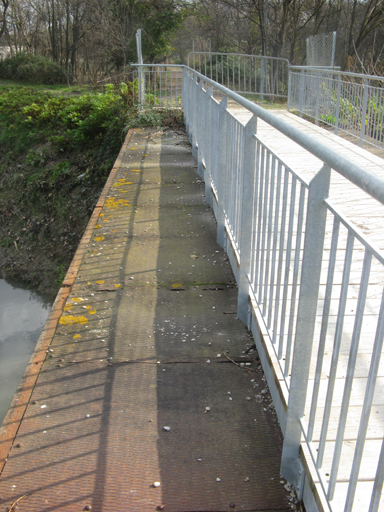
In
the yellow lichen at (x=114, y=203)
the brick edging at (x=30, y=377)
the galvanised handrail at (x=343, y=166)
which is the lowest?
the brick edging at (x=30, y=377)

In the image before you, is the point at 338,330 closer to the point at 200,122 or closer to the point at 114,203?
the point at 114,203

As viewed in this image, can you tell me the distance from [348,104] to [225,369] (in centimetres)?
808

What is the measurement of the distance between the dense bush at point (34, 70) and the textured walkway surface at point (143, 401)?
72.4 feet

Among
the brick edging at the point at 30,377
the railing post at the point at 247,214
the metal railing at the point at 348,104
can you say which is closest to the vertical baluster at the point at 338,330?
the brick edging at the point at 30,377

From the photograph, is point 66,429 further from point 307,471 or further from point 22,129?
point 22,129

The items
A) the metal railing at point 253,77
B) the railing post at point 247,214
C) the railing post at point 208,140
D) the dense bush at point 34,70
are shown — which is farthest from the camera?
the dense bush at point 34,70

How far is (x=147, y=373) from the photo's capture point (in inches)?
113

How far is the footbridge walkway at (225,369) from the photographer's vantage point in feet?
5.57

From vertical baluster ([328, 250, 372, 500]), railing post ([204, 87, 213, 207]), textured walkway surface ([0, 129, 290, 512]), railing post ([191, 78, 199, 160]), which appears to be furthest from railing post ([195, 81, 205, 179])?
vertical baluster ([328, 250, 372, 500])

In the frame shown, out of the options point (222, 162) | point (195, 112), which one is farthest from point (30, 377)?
point (195, 112)

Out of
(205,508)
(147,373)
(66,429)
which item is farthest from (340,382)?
(66,429)

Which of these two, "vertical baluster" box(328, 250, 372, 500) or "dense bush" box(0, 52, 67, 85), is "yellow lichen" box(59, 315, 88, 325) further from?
"dense bush" box(0, 52, 67, 85)

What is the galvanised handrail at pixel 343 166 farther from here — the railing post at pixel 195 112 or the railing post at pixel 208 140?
the railing post at pixel 195 112

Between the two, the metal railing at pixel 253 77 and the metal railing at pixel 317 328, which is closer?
the metal railing at pixel 317 328
